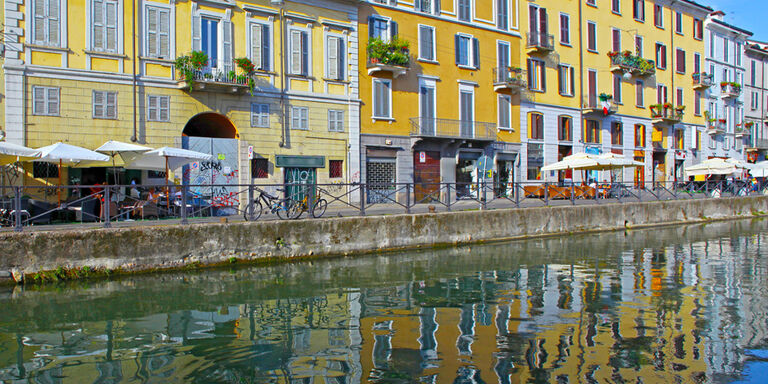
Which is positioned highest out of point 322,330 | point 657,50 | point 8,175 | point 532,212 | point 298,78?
point 657,50

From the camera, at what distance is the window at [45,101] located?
16.8m

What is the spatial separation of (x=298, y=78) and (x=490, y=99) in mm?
10519

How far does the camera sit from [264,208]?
14.4 metres

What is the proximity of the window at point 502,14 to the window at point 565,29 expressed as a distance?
13.7 ft

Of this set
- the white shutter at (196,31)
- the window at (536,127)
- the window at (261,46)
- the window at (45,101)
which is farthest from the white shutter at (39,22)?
the window at (536,127)

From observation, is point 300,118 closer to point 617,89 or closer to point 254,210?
point 254,210

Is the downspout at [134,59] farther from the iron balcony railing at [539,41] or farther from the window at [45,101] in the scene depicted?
the iron balcony railing at [539,41]

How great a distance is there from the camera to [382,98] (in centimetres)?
2445

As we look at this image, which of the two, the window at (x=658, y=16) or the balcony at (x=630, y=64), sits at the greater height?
the window at (x=658, y=16)

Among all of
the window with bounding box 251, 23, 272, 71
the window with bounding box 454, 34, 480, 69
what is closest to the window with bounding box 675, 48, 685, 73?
the window with bounding box 454, 34, 480, 69

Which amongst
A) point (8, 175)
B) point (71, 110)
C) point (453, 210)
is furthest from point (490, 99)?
point (8, 175)

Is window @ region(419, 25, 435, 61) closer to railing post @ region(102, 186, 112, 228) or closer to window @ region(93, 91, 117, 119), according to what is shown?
window @ region(93, 91, 117, 119)

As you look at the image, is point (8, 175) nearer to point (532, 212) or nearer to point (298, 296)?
point (298, 296)

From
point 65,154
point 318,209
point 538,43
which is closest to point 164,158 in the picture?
point 65,154
